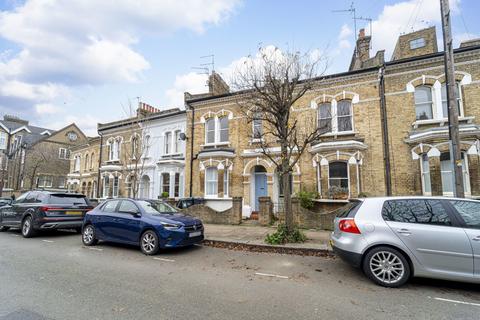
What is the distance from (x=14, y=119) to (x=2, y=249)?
47.3m

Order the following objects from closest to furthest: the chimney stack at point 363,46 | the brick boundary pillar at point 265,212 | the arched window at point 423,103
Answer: the arched window at point 423,103, the brick boundary pillar at point 265,212, the chimney stack at point 363,46

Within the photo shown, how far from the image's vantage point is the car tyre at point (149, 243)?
6821mm

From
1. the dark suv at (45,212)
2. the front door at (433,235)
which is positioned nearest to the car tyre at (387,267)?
the front door at (433,235)

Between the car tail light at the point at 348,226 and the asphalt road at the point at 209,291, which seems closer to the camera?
the asphalt road at the point at 209,291

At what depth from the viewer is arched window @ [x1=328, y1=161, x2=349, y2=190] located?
12182mm

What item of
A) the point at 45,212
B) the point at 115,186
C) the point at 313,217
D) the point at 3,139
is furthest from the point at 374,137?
the point at 3,139

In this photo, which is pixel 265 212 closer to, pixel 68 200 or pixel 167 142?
pixel 68 200

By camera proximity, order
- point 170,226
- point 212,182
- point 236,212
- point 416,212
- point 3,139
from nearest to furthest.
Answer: point 416,212, point 170,226, point 236,212, point 212,182, point 3,139

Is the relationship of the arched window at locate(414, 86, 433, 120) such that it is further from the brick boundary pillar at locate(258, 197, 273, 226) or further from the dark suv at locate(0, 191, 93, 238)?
the dark suv at locate(0, 191, 93, 238)

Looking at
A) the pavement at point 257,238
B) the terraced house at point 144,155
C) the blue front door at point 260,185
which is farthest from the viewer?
the terraced house at point 144,155

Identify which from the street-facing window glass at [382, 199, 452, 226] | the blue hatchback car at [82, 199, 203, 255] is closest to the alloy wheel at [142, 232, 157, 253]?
the blue hatchback car at [82, 199, 203, 255]

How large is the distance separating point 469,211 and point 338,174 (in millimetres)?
7853

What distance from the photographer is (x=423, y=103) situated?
11547mm

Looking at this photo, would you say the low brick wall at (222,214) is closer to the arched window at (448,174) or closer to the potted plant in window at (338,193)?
the potted plant in window at (338,193)
